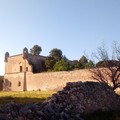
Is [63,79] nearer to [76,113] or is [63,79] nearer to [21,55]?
[21,55]

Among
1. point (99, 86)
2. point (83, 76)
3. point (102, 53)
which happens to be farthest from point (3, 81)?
point (99, 86)

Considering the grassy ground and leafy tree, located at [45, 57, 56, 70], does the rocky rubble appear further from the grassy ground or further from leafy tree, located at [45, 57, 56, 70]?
leafy tree, located at [45, 57, 56, 70]

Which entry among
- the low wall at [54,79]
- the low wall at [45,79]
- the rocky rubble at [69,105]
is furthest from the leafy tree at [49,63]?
the rocky rubble at [69,105]

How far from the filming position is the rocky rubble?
9.41 metres

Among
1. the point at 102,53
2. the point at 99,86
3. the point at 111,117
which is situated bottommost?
the point at 111,117

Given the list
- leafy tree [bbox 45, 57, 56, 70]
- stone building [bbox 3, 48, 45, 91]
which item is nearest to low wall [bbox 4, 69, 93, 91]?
stone building [bbox 3, 48, 45, 91]

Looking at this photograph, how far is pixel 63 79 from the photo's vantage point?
37.9 m

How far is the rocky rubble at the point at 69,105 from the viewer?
941cm

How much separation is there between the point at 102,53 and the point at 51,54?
102ft

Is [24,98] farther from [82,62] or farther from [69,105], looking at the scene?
[82,62]

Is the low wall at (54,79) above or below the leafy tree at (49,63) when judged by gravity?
below

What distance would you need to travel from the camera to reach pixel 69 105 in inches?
412

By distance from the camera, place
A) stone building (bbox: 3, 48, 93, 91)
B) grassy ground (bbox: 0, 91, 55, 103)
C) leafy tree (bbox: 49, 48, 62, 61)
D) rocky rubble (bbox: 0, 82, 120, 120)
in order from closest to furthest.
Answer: rocky rubble (bbox: 0, 82, 120, 120) → grassy ground (bbox: 0, 91, 55, 103) → stone building (bbox: 3, 48, 93, 91) → leafy tree (bbox: 49, 48, 62, 61)

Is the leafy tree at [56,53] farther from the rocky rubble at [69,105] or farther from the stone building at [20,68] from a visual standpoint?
the rocky rubble at [69,105]
